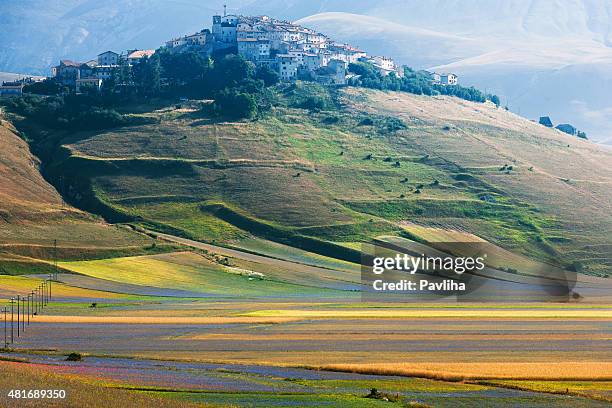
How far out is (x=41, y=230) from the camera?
6737 inches

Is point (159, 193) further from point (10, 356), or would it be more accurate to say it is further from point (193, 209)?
point (10, 356)

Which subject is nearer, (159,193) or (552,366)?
(552,366)

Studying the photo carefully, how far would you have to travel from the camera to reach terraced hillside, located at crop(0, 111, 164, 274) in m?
156

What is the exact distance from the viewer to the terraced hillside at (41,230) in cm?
15550

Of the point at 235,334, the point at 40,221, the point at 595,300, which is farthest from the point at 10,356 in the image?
the point at 40,221

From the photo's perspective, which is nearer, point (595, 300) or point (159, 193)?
point (595, 300)

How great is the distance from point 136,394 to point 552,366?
28.5m

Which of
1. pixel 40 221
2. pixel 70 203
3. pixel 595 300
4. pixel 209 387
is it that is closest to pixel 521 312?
pixel 595 300

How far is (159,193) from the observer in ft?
649

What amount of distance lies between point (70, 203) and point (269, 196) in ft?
95.4

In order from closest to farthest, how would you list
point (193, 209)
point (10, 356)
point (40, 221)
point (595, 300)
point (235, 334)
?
point (10, 356) < point (235, 334) < point (595, 300) < point (40, 221) < point (193, 209)

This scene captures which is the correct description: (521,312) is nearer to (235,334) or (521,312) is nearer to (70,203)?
(235,334)

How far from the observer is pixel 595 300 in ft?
479

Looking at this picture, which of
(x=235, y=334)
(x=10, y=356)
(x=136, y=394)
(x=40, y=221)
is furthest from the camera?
(x=40, y=221)
